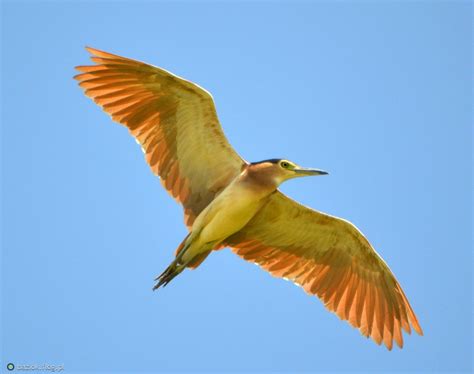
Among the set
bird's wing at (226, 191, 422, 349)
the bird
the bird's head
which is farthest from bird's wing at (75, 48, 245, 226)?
bird's wing at (226, 191, 422, 349)

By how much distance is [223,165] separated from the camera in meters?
10.8

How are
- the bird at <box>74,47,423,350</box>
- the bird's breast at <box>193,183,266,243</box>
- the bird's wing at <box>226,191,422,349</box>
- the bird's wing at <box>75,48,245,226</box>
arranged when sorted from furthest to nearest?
the bird's wing at <box>226,191,422,349</box>, the bird's wing at <box>75,48,245,226</box>, the bird at <box>74,47,423,350</box>, the bird's breast at <box>193,183,266,243</box>

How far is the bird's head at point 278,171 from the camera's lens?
1028 centimetres

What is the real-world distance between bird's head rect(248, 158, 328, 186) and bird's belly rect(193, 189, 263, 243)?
328mm

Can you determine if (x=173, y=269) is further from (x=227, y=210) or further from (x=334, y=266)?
(x=334, y=266)

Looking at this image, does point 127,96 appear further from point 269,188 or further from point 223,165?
point 269,188

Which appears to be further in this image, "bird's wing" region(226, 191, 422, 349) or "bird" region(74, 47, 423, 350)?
"bird's wing" region(226, 191, 422, 349)

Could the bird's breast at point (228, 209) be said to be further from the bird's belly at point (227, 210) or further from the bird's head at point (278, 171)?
the bird's head at point (278, 171)

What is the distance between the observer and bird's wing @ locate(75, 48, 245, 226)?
35.3 feet

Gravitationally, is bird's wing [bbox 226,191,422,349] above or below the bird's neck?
below

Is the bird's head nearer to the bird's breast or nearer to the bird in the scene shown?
the bird

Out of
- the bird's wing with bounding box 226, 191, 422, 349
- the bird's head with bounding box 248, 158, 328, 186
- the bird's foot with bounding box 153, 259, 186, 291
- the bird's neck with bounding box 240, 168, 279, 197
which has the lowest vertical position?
the bird's foot with bounding box 153, 259, 186, 291

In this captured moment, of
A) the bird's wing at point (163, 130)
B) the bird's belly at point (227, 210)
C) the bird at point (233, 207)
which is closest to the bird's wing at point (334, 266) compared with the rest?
the bird at point (233, 207)

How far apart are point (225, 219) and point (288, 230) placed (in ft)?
4.53
